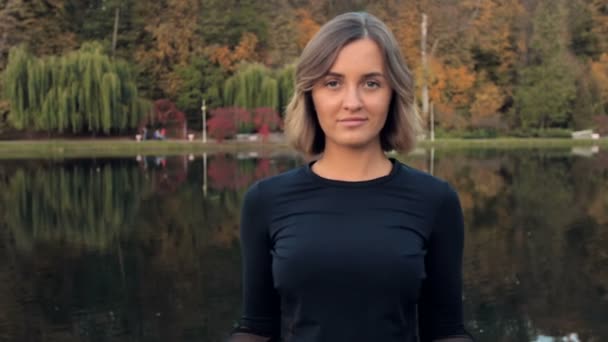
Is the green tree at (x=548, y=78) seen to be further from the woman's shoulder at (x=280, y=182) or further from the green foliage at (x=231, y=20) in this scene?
the woman's shoulder at (x=280, y=182)

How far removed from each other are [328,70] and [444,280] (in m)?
0.47

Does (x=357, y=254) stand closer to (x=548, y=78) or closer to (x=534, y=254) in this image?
(x=534, y=254)

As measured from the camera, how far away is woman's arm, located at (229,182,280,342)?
1555 mm

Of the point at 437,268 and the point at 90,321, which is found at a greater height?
the point at 437,268

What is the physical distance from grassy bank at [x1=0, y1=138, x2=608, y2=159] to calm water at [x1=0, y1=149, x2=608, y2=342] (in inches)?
396

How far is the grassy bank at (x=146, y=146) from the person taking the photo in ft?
102

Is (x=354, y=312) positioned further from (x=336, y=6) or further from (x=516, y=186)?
(x=336, y=6)

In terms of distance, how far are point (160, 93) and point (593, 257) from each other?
110ft

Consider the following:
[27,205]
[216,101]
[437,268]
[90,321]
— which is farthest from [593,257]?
[216,101]

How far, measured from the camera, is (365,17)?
1489mm

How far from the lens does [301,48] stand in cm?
4269

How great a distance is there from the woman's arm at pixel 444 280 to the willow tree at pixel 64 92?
106 feet

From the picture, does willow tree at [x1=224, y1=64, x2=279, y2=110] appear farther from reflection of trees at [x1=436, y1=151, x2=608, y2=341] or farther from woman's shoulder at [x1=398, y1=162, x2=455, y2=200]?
woman's shoulder at [x1=398, y1=162, x2=455, y2=200]

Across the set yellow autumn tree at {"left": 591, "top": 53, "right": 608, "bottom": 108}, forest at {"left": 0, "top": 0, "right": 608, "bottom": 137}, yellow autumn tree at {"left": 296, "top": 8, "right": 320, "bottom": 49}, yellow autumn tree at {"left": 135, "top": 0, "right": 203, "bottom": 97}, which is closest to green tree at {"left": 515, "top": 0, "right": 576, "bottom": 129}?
forest at {"left": 0, "top": 0, "right": 608, "bottom": 137}
